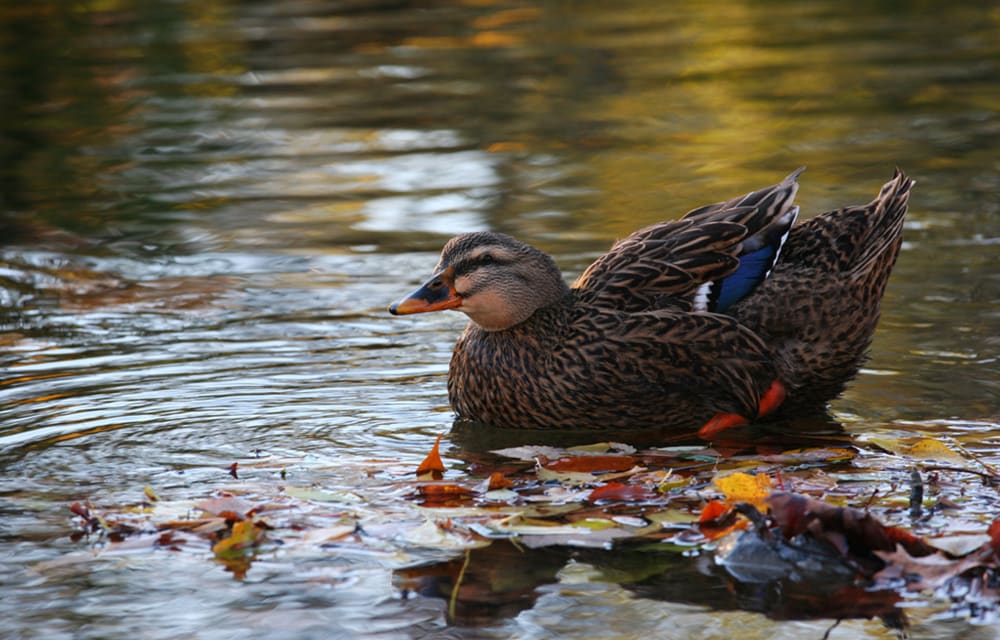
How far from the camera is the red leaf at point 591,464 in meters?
6.19

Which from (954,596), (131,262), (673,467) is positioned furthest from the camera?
(131,262)

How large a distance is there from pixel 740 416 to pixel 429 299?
1.48 meters

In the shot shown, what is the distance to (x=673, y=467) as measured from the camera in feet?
20.5

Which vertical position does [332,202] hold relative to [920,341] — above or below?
above

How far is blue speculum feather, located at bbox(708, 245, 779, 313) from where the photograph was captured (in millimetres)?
7078

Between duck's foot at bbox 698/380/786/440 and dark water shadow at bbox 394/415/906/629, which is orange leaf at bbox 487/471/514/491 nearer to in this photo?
dark water shadow at bbox 394/415/906/629

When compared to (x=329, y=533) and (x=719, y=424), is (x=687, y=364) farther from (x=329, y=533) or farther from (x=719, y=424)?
(x=329, y=533)

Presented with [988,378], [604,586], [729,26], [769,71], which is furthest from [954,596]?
[729,26]

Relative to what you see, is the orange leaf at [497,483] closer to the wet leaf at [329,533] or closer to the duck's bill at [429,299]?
the wet leaf at [329,533]

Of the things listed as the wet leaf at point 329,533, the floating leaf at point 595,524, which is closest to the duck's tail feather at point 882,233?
the floating leaf at point 595,524

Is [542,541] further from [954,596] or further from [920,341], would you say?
[920,341]

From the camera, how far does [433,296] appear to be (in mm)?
6895

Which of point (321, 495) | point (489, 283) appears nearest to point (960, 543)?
point (321, 495)

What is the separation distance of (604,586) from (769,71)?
41.5 feet
